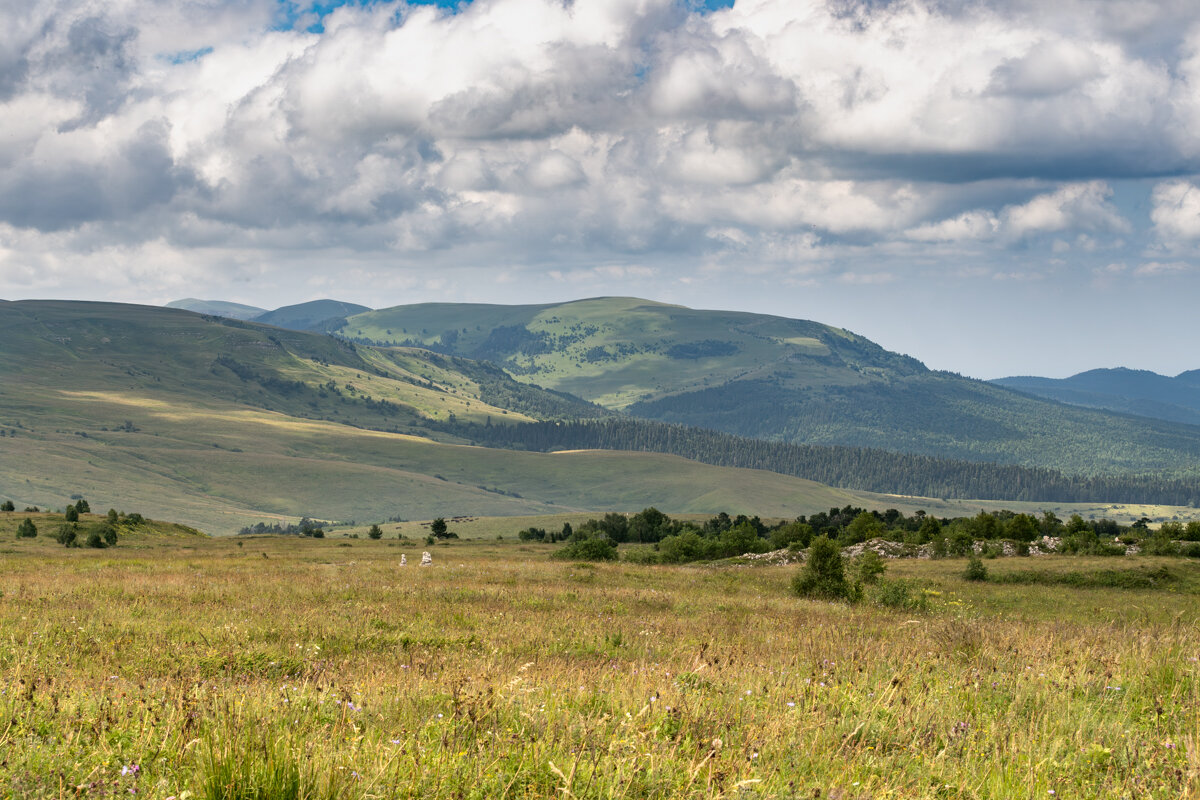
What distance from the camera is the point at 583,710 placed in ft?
26.2

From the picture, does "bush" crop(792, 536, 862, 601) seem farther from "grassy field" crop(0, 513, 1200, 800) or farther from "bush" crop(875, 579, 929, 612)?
"grassy field" crop(0, 513, 1200, 800)

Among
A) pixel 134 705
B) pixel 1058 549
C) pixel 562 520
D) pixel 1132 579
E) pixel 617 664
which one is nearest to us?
pixel 134 705

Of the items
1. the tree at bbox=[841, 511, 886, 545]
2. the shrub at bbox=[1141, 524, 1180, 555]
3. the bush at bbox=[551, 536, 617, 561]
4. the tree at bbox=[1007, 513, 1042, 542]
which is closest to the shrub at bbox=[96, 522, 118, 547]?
the bush at bbox=[551, 536, 617, 561]

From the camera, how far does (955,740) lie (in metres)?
7.25

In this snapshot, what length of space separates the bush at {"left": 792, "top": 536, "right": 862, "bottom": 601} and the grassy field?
627 inches

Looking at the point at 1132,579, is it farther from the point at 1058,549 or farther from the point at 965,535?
the point at 965,535

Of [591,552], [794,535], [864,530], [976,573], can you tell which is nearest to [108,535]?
[591,552]

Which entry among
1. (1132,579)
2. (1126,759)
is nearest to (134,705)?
(1126,759)

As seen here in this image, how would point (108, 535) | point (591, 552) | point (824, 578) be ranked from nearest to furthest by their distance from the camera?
point (824, 578)
point (591, 552)
point (108, 535)

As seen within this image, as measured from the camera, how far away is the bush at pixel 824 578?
3244 cm

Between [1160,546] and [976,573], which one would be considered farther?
[1160,546]

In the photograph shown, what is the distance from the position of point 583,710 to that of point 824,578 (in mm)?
26817

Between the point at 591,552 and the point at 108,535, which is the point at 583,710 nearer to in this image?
the point at 591,552

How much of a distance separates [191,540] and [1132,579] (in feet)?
240
